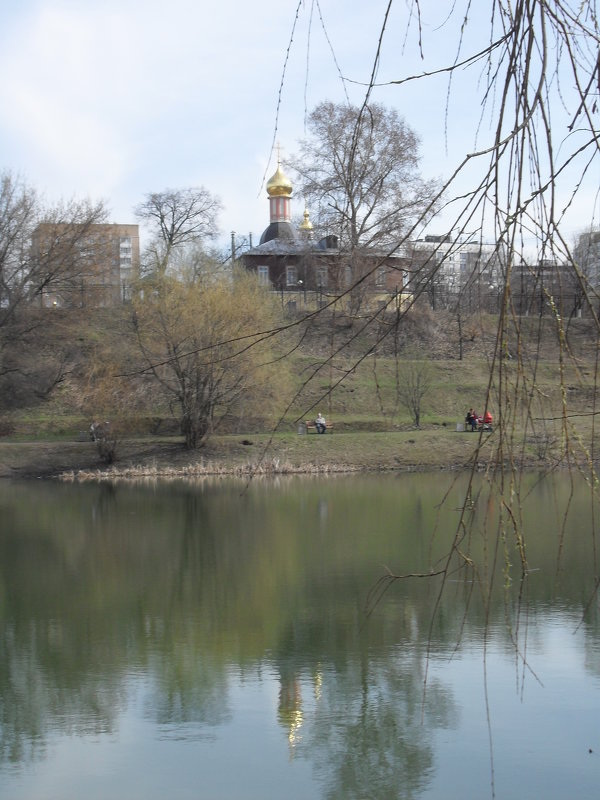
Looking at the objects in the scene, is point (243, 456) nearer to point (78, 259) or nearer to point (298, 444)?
point (298, 444)

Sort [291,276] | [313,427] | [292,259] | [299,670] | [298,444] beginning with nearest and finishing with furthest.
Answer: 1. [299,670]
2. [298,444]
3. [313,427]
4. [291,276]
5. [292,259]

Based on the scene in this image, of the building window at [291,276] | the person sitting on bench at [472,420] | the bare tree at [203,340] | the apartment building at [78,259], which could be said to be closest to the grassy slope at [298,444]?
the person sitting on bench at [472,420]

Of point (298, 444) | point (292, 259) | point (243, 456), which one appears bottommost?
point (243, 456)

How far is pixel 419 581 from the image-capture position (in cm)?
1218

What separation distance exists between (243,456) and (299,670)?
18642 mm

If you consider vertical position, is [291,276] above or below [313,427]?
above

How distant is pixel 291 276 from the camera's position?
4966cm

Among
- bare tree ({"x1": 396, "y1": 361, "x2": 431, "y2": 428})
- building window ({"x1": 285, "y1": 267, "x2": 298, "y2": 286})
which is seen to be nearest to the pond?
bare tree ({"x1": 396, "y1": 361, "x2": 431, "y2": 428})

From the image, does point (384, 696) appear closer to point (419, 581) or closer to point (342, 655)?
point (342, 655)

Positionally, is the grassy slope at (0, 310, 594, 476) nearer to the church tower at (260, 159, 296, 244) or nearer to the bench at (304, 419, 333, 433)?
the bench at (304, 419, 333, 433)

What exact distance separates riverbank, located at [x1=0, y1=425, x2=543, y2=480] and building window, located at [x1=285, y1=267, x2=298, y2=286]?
20062mm

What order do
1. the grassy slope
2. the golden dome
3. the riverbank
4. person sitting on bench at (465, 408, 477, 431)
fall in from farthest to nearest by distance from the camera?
the golden dome
person sitting on bench at (465, 408, 477, 431)
the grassy slope
the riverbank

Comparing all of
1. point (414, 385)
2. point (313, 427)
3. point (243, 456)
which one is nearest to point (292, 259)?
point (414, 385)

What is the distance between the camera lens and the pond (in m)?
6.50
